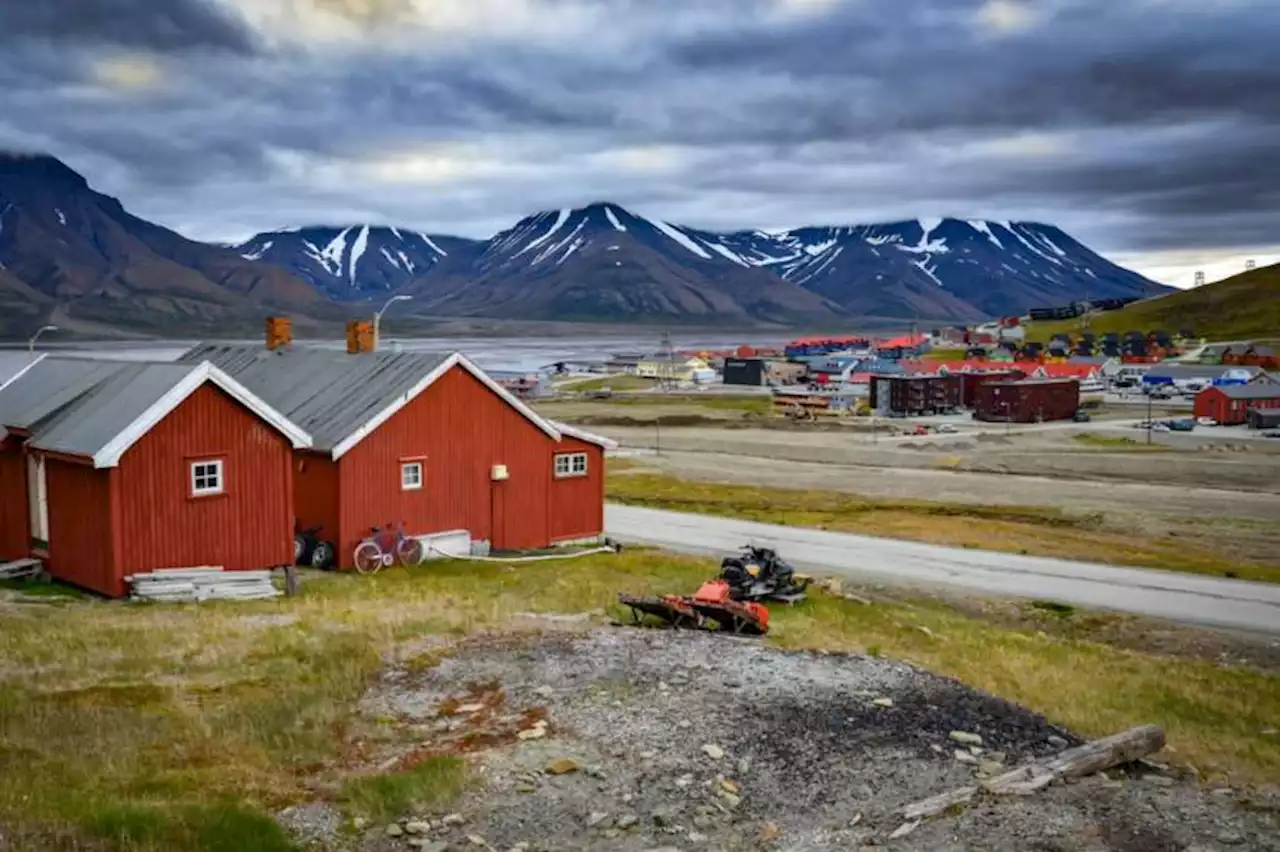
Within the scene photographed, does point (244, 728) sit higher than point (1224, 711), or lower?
higher

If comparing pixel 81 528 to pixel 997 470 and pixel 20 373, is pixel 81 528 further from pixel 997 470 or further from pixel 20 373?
pixel 997 470

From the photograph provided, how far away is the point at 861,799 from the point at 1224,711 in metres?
10.9

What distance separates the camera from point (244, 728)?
15.8m

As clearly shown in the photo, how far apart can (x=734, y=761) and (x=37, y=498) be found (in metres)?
21.2

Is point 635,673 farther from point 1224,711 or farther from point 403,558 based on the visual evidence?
point 403,558

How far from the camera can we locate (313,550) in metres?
32.2

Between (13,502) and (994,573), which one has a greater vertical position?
(13,502)

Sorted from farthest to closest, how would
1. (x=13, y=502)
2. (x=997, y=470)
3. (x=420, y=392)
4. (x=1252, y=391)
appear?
1. (x=1252, y=391)
2. (x=997, y=470)
3. (x=420, y=392)
4. (x=13, y=502)

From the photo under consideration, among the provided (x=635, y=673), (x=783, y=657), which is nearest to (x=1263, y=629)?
(x=783, y=657)

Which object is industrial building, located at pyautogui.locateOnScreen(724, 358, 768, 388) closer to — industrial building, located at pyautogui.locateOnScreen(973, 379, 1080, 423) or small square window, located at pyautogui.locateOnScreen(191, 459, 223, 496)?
industrial building, located at pyautogui.locateOnScreen(973, 379, 1080, 423)

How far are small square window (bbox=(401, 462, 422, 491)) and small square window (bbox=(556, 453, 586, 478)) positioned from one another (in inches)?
226

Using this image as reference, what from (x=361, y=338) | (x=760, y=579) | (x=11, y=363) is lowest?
(x=760, y=579)

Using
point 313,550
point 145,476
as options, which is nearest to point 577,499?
point 313,550

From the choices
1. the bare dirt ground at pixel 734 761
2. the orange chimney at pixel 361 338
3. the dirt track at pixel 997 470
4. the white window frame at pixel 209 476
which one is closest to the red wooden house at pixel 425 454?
the orange chimney at pixel 361 338
